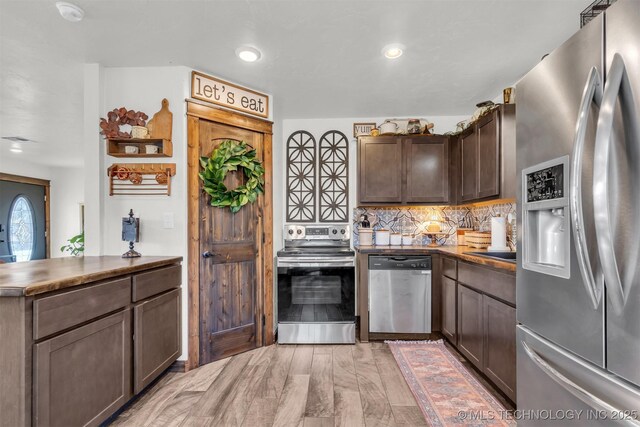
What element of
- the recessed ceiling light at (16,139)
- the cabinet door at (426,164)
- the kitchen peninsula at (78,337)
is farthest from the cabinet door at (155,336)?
the recessed ceiling light at (16,139)

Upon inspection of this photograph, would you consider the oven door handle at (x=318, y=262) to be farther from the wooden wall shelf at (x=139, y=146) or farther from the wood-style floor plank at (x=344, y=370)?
the wooden wall shelf at (x=139, y=146)

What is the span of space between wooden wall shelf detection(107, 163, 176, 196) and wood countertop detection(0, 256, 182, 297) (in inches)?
27.3

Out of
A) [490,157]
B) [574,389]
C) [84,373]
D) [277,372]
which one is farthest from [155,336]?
[490,157]

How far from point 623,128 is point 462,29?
1.60 meters

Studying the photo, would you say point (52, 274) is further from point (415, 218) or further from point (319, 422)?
point (415, 218)

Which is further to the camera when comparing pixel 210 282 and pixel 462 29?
pixel 210 282

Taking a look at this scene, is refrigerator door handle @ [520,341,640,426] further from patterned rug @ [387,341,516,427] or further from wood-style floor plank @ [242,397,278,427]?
wood-style floor plank @ [242,397,278,427]

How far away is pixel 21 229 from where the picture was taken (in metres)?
6.35

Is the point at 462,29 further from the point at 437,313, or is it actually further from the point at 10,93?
the point at 10,93

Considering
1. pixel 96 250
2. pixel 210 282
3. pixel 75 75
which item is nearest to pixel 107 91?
pixel 75 75

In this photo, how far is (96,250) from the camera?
2.52 metres

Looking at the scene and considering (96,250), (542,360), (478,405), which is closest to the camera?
(542,360)

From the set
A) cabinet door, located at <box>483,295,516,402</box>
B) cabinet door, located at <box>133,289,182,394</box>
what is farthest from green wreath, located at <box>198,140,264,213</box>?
cabinet door, located at <box>483,295,516,402</box>

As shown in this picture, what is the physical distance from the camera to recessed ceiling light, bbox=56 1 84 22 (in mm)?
1827
